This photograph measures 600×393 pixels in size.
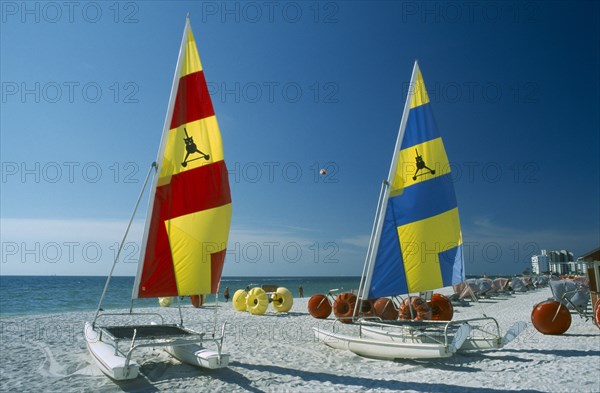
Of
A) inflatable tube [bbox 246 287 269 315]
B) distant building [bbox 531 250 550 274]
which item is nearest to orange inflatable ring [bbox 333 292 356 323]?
inflatable tube [bbox 246 287 269 315]

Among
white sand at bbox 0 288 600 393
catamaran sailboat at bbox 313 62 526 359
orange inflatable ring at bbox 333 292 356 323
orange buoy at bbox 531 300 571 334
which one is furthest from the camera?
orange inflatable ring at bbox 333 292 356 323

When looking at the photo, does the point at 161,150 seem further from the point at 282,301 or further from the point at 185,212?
the point at 282,301

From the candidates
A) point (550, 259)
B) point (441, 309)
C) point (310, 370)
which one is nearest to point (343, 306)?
point (441, 309)

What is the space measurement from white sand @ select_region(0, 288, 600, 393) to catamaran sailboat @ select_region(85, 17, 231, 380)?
612 millimetres

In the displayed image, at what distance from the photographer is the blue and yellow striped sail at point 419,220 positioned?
9.83m

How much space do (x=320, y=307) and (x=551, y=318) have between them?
8.21 metres

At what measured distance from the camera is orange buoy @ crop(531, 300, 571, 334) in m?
12.5

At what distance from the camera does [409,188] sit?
1013 centimetres

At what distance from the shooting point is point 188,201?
28.2 feet

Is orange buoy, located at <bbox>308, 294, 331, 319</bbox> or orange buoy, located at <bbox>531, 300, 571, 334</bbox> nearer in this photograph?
orange buoy, located at <bbox>531, 300, 571, 334</bbox>

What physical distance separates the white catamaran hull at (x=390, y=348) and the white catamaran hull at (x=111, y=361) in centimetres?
481

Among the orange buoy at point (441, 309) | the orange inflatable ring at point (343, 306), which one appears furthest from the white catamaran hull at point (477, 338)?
the orange inflatable ring at point (343, 306)

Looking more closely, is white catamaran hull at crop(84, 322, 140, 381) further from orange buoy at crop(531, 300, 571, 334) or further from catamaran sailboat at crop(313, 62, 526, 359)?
orange buoy at crop(531, 300, 571, 334)

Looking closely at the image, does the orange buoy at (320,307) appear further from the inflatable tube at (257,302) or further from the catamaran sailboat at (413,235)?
the catamaran sailboat at (413,235)
